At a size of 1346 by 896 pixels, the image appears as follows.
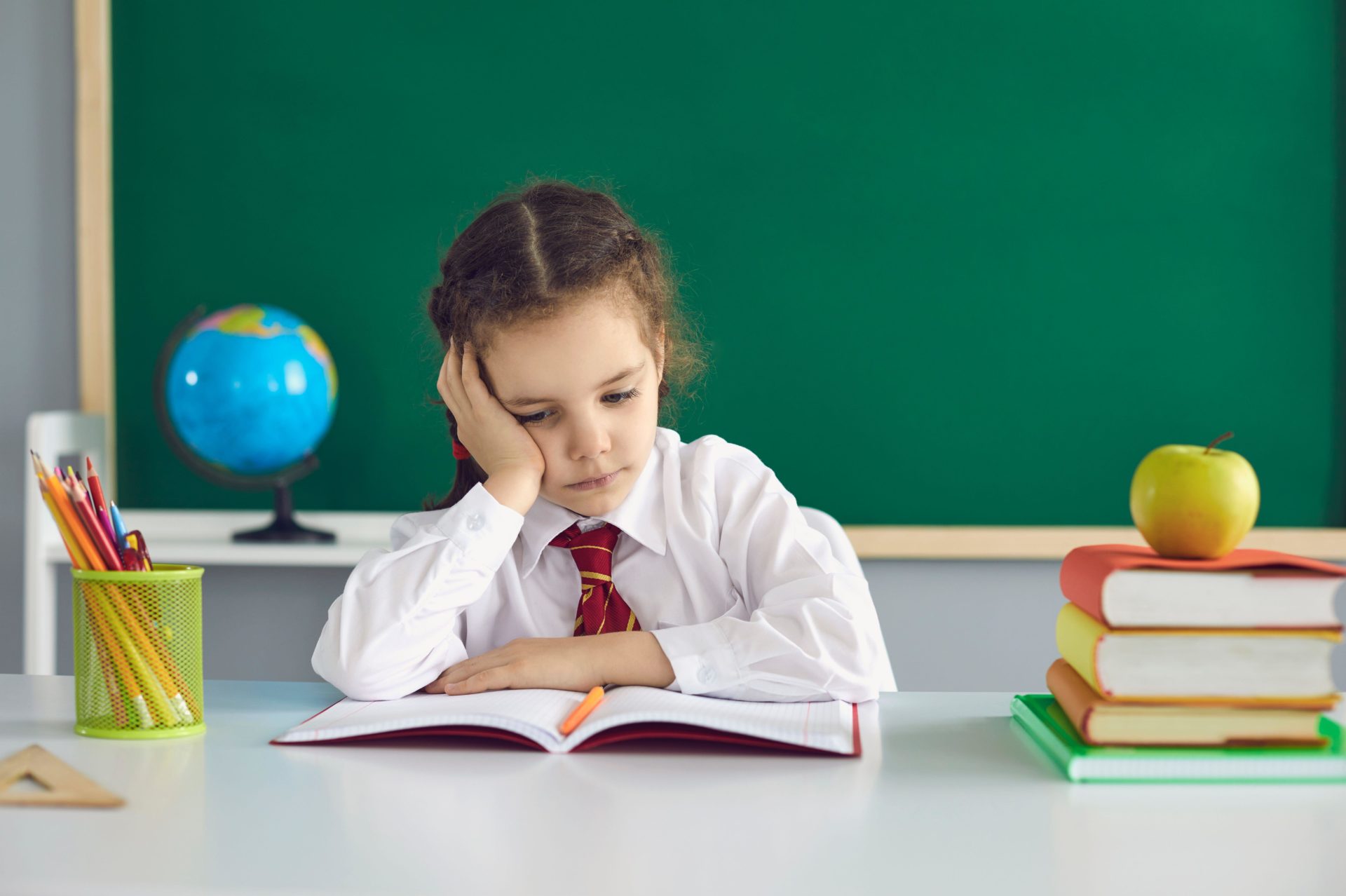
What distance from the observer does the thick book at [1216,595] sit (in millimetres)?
707

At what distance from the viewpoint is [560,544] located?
1.23 metres

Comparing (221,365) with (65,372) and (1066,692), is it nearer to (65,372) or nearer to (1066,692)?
(65,372)

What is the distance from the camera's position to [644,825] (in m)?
0.63

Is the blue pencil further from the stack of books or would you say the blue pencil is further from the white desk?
the stack of books

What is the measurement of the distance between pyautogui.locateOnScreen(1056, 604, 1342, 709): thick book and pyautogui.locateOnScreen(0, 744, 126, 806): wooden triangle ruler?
2.05ft

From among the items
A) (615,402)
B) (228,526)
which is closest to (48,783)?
(615,402)

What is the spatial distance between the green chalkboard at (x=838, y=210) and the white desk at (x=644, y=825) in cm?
156

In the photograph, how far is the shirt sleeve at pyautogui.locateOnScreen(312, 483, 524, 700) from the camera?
97cm

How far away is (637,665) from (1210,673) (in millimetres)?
457

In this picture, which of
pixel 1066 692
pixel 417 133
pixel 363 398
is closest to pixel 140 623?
pixel 1066 692

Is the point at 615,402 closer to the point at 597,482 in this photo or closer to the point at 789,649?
the point at 597,482

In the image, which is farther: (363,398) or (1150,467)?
(363,398)

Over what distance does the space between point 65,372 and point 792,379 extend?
1.58 metres

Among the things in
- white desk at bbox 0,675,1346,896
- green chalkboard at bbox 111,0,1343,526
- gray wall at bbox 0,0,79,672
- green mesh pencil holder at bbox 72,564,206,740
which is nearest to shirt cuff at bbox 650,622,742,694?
white desk at bbox 0,675,1346,896
